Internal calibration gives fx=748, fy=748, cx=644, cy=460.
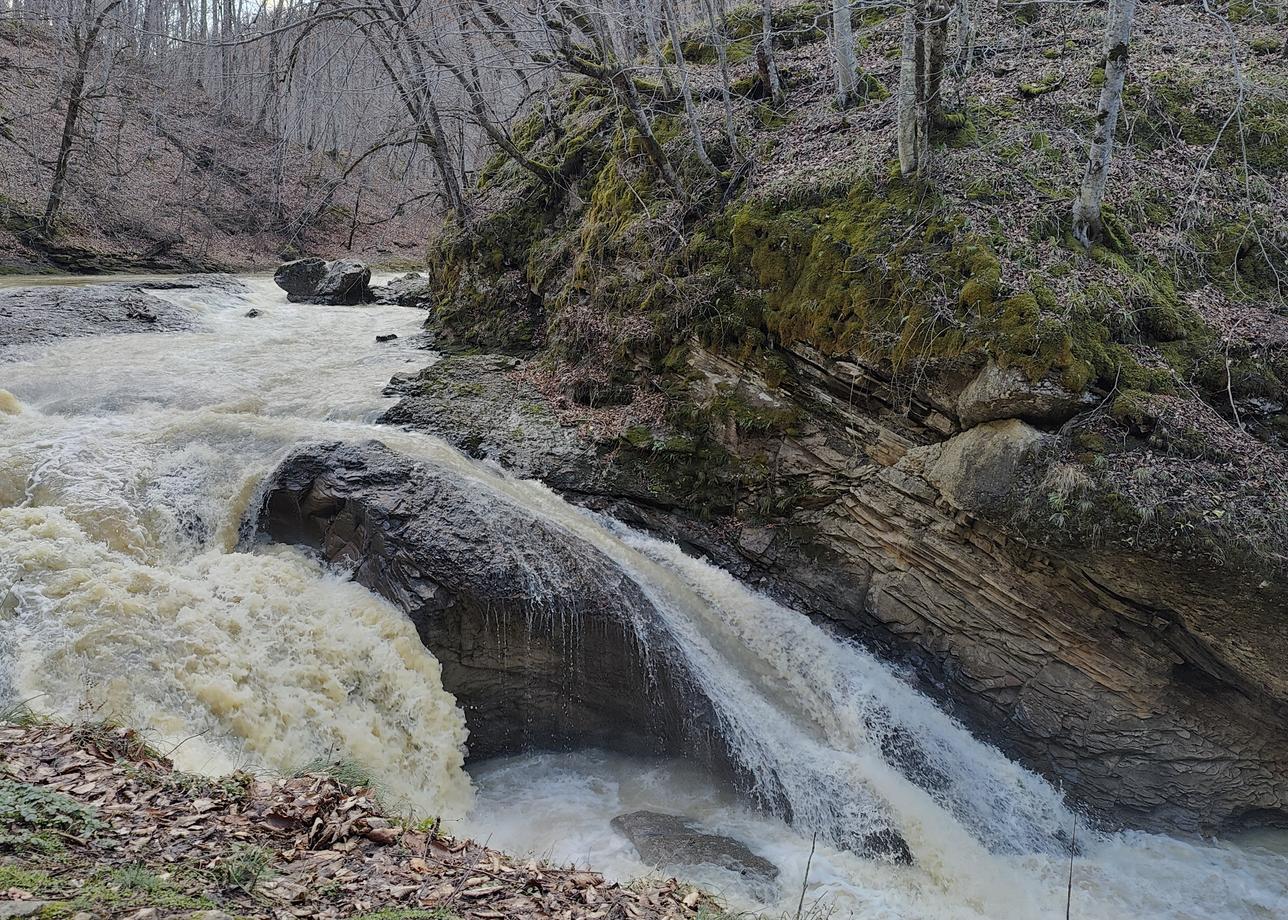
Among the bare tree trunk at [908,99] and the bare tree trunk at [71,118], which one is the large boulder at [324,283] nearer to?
the bare tree trunk at [71,118]

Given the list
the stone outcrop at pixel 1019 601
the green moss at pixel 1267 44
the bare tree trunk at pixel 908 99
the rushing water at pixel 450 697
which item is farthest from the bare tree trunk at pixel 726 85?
the green moss at pixel 1267 44

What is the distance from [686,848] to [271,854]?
350cm

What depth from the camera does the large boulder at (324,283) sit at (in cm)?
1828

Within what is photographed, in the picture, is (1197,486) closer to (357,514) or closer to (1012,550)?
(1012,550)

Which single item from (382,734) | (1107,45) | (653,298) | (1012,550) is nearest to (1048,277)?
(1107,45)

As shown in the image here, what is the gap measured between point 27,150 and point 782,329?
24.6 metres

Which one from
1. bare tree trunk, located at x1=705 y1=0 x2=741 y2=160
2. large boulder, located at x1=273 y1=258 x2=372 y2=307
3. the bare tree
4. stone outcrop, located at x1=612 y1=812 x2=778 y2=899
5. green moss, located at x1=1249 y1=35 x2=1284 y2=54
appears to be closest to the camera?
stone outcrop, located at x1=612 y1=812 x2=778 y2=899

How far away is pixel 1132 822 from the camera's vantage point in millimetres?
6988

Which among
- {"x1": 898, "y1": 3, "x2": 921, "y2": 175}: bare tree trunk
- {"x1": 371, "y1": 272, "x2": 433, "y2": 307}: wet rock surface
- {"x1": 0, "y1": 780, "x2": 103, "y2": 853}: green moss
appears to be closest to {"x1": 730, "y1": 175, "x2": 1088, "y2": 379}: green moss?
{"x1": 898, "y1": 3, "x2": 921, "y2": 175}: bare tree trunk

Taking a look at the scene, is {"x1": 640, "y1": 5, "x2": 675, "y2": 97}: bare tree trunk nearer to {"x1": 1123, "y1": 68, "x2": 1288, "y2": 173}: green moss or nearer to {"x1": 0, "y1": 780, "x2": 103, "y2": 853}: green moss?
{"x1": 1123, "y1": 68, "x2": 1288, "y2": 173}: green moss

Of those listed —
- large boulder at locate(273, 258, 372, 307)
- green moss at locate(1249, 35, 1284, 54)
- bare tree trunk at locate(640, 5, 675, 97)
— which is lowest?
large boulder at locate(273, 258, 372, 307)

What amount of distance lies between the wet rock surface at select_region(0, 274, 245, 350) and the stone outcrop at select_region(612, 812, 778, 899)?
35.9 feet

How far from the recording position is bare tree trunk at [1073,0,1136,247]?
6.41 meters

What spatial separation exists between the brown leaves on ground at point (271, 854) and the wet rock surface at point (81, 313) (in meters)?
9.56
